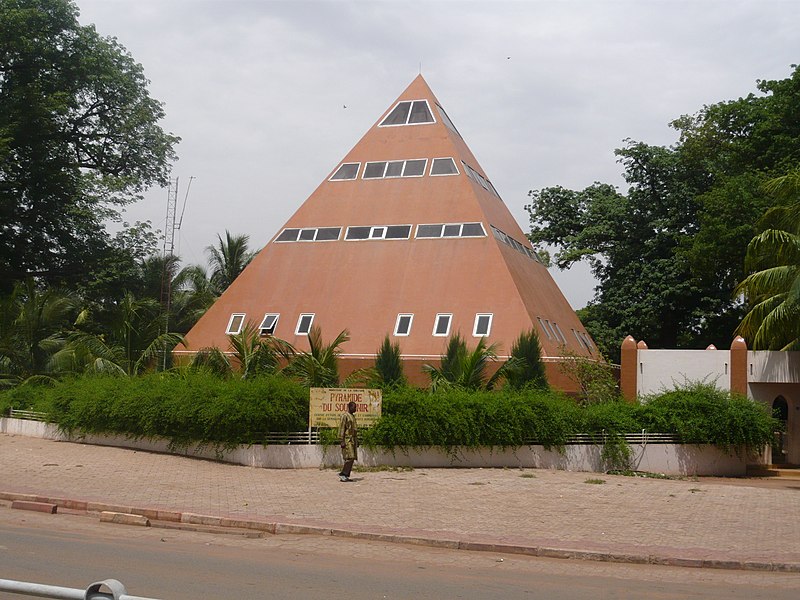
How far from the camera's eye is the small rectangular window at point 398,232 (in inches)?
1110

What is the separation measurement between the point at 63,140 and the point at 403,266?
18639 mm

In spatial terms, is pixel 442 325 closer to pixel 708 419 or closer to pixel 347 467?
pixel 708 419

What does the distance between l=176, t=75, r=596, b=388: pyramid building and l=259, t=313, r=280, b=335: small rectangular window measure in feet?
0.17

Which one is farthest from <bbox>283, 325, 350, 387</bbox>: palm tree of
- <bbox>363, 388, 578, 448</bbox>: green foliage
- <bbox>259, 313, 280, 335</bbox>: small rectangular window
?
<bbox>259, 313, 280, 335</bbox>: small rectangular window

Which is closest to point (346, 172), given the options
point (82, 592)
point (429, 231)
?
point (429, 231)

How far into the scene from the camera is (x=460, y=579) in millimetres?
8680

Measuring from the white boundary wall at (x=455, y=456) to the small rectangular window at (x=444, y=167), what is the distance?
1238 cm

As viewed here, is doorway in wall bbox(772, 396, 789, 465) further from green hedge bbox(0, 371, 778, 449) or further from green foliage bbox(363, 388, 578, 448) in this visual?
green foliage bbox(363, 388, 578, 448)

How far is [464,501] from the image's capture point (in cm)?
1421

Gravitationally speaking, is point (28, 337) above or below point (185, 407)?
above

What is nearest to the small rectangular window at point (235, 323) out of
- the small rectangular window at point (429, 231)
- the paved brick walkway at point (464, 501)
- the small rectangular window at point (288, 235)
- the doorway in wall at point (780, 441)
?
the small rectangular window at point (288, 235)

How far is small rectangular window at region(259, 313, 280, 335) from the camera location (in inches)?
1072

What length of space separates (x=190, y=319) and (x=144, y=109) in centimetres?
1023

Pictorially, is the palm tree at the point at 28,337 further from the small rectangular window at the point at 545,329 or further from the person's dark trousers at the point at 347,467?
the small rectangular window at the point at 545,329
